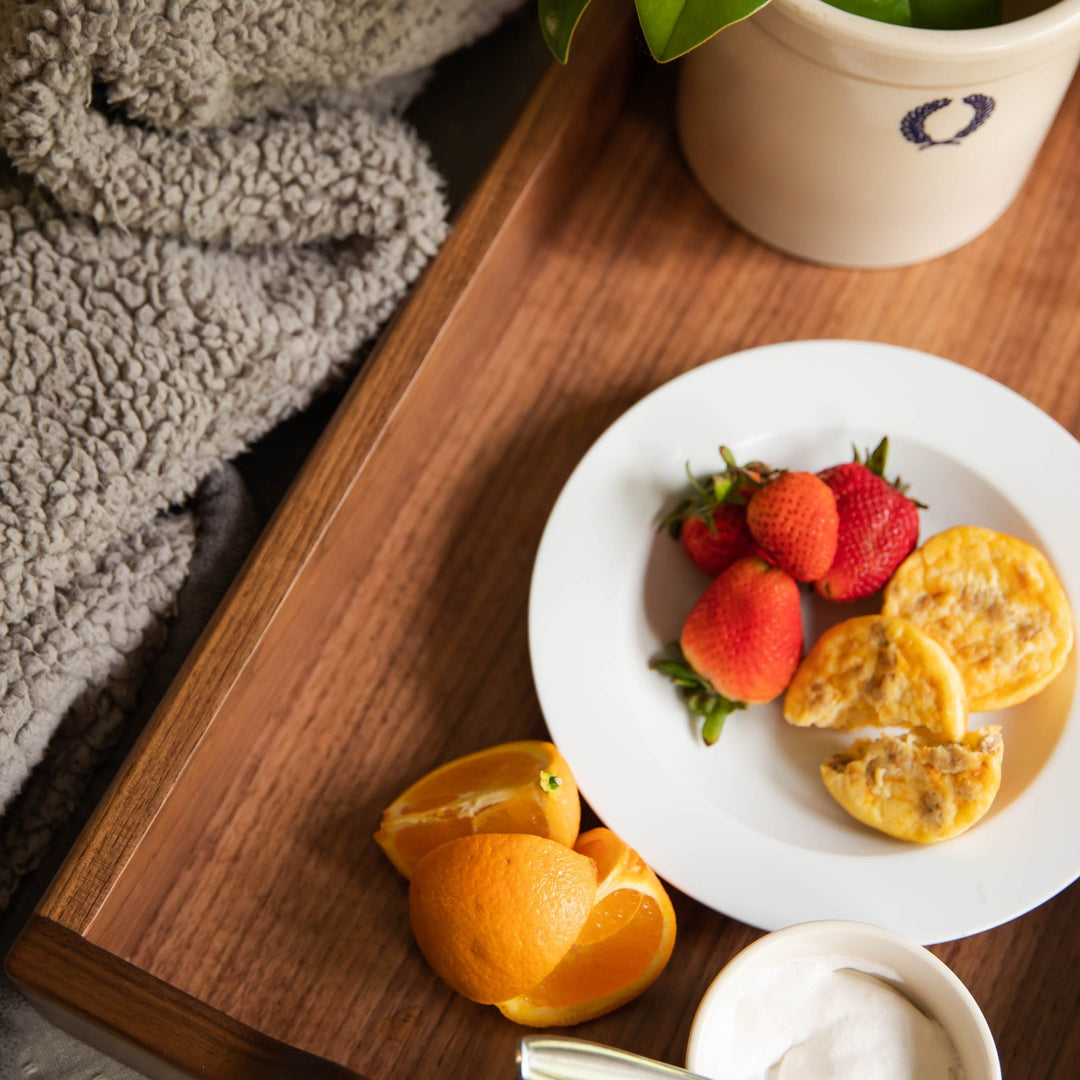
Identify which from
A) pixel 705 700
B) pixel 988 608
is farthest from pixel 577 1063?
pixel 988 608

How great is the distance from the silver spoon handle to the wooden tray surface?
5.4 inches

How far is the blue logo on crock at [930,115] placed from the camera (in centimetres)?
61

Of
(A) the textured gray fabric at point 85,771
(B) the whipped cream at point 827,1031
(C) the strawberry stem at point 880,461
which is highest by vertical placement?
(C) the strawberry stem at point 880,461

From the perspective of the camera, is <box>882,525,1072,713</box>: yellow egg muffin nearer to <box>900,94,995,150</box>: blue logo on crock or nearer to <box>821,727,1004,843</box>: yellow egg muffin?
<box>821,727,1004,843</box>: yellow egg muffin

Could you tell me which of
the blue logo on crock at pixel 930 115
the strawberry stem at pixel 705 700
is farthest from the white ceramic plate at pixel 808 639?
the blue logo on crock at pixel 930 115

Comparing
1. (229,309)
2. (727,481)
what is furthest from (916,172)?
(229,309)

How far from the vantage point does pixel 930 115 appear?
0.62 meters

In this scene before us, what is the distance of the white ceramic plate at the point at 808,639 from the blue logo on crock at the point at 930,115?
0.13 metres

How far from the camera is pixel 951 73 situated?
23.1 inches

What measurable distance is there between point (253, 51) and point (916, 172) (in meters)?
0.41

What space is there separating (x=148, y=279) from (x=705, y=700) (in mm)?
429

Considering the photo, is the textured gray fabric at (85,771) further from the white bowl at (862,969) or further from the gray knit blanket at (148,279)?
the white bowl at (862,969)

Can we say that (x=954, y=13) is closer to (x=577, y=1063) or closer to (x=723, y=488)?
(x=723, y=488)

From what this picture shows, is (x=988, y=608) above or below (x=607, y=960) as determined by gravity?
above
